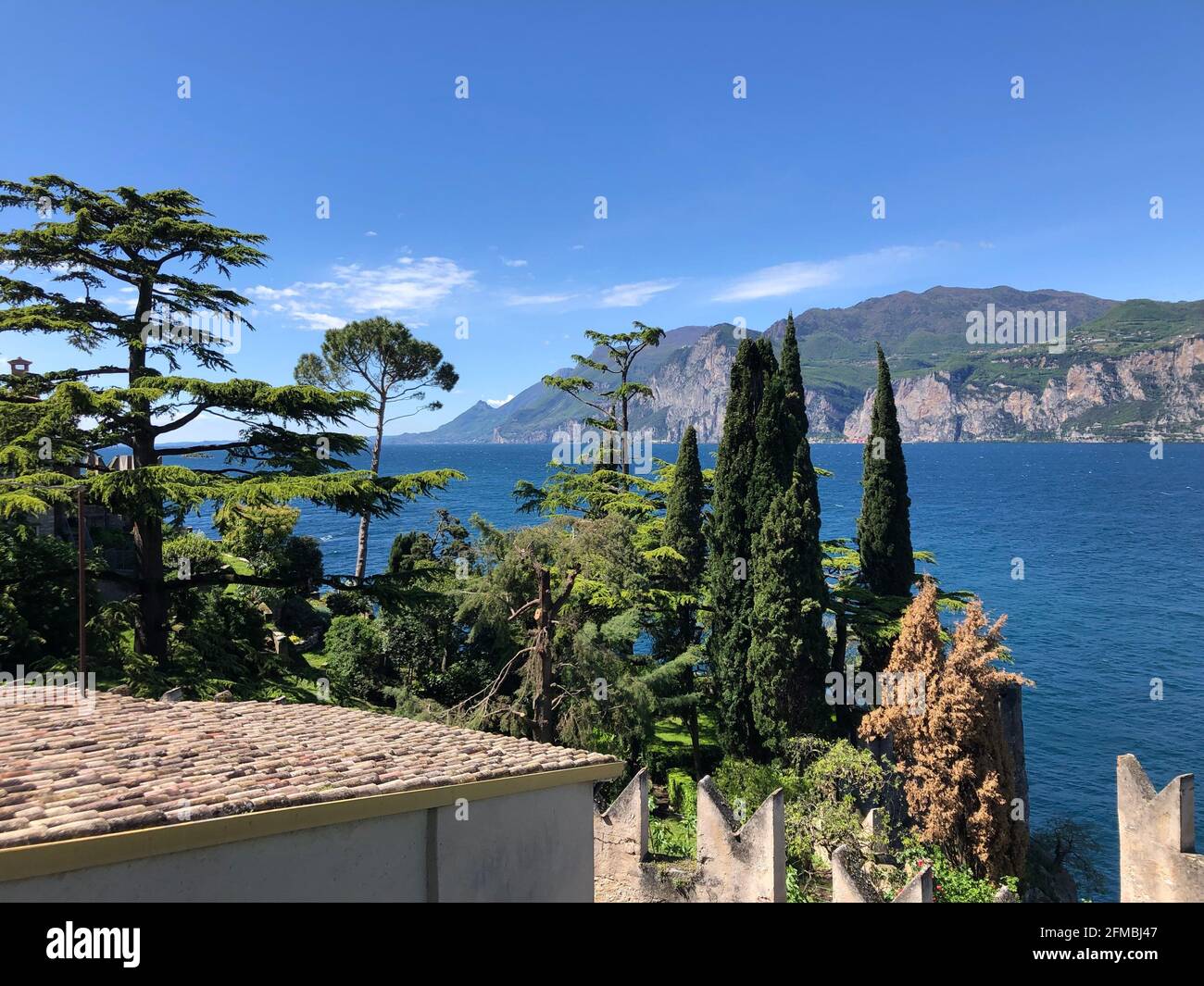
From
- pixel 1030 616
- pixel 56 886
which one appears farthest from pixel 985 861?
pixel 1030 616

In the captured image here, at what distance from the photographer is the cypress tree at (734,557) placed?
807 inches

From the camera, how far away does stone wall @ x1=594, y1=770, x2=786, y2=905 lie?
11375 mm

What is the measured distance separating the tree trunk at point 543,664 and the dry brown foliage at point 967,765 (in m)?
7.50

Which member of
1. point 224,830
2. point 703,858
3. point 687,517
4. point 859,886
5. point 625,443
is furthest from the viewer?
point 625,443

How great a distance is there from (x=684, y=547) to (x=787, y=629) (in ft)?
19.3

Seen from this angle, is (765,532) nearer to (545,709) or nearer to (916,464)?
(545,709)

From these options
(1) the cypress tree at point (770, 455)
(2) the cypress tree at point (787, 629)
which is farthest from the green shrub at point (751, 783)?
(1) the cypress tree at point (770, 455)

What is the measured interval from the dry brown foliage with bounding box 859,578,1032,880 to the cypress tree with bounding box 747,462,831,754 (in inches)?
141

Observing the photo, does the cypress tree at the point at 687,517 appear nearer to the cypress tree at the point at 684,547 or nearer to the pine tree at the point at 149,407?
the cypress tree at the point at 684,547

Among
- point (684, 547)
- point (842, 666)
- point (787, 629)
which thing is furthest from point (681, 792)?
point (684, 547)

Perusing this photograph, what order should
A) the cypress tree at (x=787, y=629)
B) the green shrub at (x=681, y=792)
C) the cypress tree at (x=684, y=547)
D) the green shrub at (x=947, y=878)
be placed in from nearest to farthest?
the green shrub at (x=947, y=878) < the green shrub at (x=681, y=792) < the cypress tree at (x=787, y=629) < the cypress tree at (x=684, y=547)

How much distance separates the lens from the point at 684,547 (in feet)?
81.9

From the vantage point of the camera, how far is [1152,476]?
445 ft

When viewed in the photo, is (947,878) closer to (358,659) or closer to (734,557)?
(734,557)
